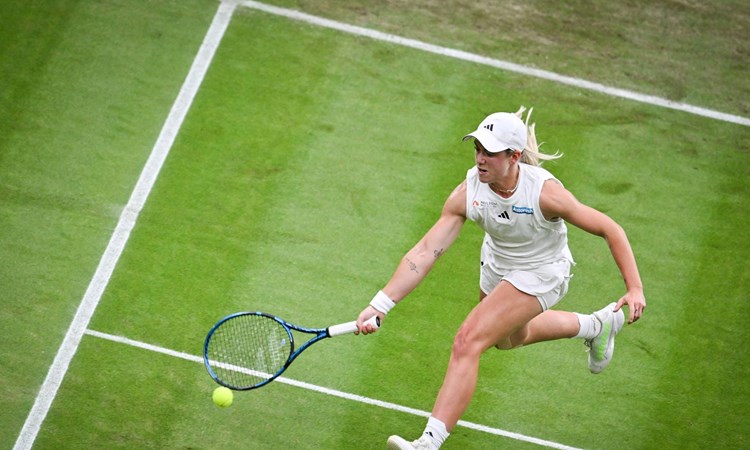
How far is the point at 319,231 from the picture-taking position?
33.2ft

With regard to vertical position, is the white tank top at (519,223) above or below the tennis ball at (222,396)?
above

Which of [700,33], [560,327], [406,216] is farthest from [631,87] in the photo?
[560,327]

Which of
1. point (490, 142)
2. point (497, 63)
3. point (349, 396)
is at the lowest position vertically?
point (349, 396)

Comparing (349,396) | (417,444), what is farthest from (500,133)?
(349,396)

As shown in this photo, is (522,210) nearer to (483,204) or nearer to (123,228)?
(483,204)

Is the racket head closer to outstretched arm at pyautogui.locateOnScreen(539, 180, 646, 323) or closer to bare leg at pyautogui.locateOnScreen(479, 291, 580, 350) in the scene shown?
bare leg at pyautogui.locateOnScreen(479, 291, 580, 350)

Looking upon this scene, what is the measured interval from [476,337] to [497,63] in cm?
524

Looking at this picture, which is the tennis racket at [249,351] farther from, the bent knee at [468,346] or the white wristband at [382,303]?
the bent knee at [468,346]

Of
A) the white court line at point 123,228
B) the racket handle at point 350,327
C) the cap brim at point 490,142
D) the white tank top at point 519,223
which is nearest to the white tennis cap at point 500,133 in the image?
the cap brim at point 490,142

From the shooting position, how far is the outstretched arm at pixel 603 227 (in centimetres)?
727

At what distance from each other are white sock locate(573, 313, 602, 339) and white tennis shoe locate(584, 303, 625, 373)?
3 centimetres

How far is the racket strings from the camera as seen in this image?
8.38m

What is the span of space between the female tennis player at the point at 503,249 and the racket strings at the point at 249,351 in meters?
0.97

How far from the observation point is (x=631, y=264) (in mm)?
7395
